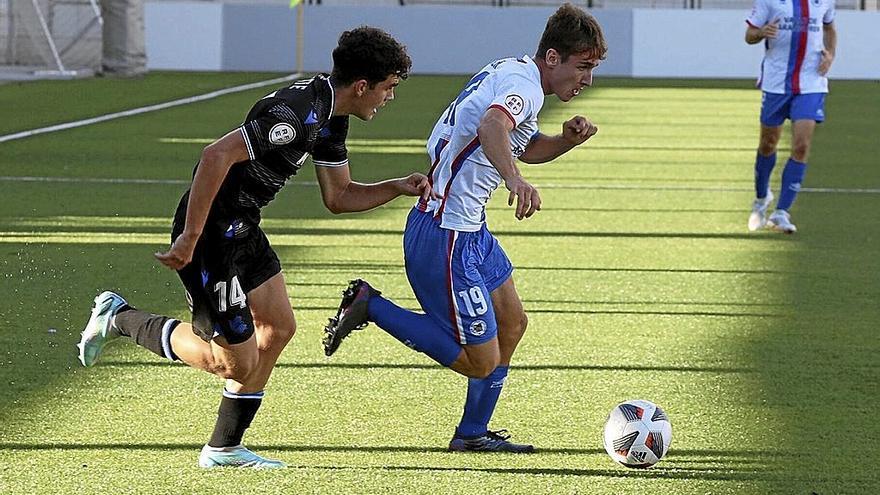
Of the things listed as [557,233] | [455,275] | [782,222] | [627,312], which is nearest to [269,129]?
[455,275]

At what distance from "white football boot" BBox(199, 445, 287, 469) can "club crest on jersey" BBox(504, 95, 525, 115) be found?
1339 mm

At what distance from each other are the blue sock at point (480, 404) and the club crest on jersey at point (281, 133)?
1.18m

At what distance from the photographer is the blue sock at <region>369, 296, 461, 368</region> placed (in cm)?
522

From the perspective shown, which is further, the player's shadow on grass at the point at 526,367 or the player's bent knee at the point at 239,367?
the player's shadow on grass at the point at 526,367

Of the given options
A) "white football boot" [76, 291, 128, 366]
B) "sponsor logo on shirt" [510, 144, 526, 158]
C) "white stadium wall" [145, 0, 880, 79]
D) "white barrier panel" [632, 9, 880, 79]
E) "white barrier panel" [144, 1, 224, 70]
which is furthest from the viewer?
"white barrier panel" [144, 1, 224, 70]

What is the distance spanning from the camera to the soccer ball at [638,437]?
504cm

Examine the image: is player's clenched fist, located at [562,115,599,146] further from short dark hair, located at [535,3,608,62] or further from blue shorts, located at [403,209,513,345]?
blue shorts, located at [403,209,513,345]

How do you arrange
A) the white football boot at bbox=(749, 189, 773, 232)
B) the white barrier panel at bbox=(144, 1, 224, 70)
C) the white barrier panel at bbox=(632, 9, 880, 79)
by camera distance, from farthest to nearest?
the white barrier panel at bbox=(144, 1, 224, 70)
the white barrier panel at bbox=(632, 9, 880, 79)
the white football boot at bbox=(749, 189, 773, 232)

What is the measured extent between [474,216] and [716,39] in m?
31.1

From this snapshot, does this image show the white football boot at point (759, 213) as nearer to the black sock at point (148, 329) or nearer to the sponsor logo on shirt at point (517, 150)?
the sponsor logo on shirt at point (517, 150)

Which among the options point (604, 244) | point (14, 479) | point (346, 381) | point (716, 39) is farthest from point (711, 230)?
point (716, 39)

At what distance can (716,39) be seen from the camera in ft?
116

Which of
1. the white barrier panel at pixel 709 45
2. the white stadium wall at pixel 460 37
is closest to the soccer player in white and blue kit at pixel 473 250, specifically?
the white stadium wall at pixel 460 37

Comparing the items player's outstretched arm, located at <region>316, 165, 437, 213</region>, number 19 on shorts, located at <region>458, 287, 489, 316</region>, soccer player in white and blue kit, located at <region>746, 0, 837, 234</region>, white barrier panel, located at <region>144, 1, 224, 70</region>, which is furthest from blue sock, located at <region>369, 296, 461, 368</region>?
white barrier panel, located at <region>144, 1, 224, 70</region>
